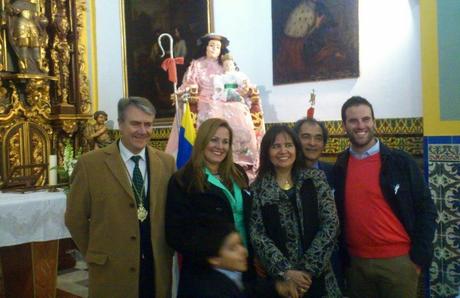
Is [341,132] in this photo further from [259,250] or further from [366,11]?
[259,250]

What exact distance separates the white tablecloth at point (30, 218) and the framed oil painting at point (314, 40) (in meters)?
2.96

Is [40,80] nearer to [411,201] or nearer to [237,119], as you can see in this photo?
[237,119]

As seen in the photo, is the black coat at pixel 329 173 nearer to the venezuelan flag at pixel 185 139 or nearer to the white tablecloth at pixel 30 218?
the white tablecloth at pixel 30 218

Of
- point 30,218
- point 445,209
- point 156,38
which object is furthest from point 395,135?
point 156,38

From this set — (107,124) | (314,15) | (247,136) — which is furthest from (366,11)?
(107,124)

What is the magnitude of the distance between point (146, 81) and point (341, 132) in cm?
337

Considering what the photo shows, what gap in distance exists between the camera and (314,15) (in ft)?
17.7

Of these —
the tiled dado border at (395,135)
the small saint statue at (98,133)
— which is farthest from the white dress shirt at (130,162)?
the small saint statue at (98,133)

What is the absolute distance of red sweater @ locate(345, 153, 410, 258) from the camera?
8.84ft

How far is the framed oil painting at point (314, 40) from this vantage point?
17.0 ft

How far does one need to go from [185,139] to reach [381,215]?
2.84 m

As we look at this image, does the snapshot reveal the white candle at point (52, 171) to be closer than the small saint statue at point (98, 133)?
Yes

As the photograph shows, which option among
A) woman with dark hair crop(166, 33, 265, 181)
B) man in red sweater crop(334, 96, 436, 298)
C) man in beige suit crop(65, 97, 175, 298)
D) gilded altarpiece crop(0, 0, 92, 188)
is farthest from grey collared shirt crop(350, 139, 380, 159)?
gilded altarpiece crop(0, 0, 92, 188)

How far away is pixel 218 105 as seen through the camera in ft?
16.8
